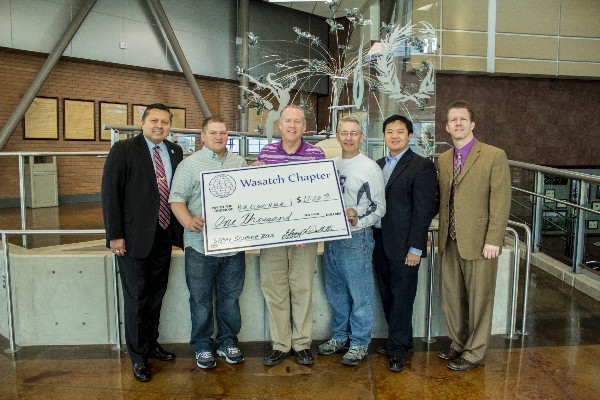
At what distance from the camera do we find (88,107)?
9992 millimetres

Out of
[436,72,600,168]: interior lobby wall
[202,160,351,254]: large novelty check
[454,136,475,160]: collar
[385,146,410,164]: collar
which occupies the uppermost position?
[436,72,600,168]: interior lobby wall

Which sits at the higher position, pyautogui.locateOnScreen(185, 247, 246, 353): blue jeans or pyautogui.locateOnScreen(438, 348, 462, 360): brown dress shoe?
pyautogui.locateOnScreen(185, 247, 246, 353): blue jeans

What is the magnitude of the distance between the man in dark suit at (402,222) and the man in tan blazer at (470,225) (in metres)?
0.15

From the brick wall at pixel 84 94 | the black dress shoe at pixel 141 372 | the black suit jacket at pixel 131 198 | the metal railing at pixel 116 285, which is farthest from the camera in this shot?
the brick wall at pixel 84 94

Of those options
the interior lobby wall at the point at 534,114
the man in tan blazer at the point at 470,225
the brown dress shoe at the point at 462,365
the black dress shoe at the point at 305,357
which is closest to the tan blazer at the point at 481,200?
the man in tan blazer at the point at 470,225

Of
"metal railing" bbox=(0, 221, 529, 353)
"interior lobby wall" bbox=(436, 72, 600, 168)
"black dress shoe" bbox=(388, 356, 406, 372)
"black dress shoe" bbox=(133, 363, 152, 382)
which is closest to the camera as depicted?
"black dress shoe" bbox=(133, 363, 152, 382)

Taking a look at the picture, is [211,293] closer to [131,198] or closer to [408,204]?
[131,198]

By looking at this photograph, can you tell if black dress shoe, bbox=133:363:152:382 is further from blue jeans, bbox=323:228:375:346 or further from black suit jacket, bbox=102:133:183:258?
blue jeans, bbox=323:228:375:346

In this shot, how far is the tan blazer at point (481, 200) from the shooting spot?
2.94 meters

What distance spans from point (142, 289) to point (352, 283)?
50.0 inches

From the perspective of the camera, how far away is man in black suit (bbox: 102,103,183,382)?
2.91 m

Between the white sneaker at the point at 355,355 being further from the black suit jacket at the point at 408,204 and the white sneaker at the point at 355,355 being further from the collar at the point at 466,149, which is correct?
the collar at the point at 466,149

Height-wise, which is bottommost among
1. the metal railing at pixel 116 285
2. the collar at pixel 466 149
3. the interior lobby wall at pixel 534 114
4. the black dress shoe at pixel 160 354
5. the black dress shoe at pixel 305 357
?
the black dress shoe at pixel 160 354

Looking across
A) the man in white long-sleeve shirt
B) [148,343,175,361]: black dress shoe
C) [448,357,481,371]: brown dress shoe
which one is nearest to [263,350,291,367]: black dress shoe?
the man in white long-sleeve shirt
